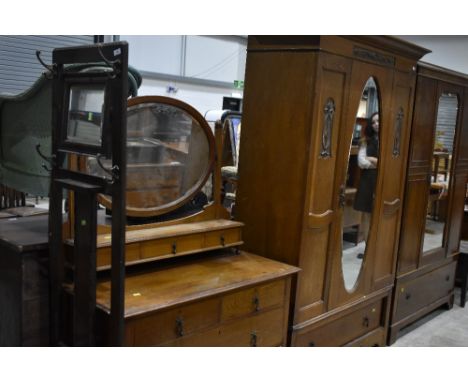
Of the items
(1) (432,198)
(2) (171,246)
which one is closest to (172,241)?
(2) (171,246)

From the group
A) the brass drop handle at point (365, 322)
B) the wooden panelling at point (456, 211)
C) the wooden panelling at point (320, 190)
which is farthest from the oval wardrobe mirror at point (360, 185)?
the wooden panelling at point (456, 211)

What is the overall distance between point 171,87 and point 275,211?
592cm

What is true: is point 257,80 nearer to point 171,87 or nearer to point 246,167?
point 246,167

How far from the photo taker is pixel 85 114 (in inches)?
65.6

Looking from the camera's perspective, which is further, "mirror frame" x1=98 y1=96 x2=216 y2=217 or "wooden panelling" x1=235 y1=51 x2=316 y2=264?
"wooden panelling" x1=235 y1=51 x2=316 y2=264

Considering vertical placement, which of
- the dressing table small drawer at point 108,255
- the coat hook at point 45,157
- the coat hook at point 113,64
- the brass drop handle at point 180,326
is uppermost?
the coat hook at point 113,64

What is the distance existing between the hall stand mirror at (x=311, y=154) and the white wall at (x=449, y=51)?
15.5ft

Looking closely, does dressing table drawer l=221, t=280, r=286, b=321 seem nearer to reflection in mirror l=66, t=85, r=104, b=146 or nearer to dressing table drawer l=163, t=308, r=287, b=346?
dressing table drawer l=163, t=308, r=287, b=346

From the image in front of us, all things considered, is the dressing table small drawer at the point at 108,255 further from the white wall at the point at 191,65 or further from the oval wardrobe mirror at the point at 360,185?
the white wall at the point at 191,65

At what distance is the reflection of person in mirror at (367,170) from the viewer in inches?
106

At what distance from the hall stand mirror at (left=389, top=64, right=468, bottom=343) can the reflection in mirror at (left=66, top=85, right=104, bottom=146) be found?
6.97ft

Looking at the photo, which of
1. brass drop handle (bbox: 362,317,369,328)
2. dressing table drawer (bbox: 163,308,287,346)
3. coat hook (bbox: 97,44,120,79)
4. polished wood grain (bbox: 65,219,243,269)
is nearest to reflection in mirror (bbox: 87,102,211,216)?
polished wood grain (bbox: 65,219,243,269)

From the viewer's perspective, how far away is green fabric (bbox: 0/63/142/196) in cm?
192

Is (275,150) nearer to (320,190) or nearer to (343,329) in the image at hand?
(320,190)
